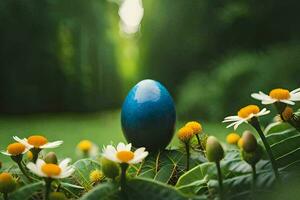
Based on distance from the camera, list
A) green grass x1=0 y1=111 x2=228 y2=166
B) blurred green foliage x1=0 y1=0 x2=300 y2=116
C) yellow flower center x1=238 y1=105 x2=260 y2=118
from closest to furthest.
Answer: yellow flower center x1=238 y1=105 x2=260 y2=118
green grass x1=0 y1=111 x2=228 y2=166
blurred green foliage x1=0 y1=0 x2=300 y2=116

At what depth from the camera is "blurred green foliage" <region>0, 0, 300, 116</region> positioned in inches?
238

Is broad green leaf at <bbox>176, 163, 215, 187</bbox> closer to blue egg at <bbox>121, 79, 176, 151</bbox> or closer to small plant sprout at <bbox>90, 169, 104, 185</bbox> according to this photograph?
small plant sprout at <bbox>90, 169, 104, 185</bbox>

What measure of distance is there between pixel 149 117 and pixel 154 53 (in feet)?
25.1

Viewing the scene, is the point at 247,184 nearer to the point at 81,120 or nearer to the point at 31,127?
the point at 31,127

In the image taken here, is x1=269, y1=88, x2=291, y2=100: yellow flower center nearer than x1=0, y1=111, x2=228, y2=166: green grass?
Yes

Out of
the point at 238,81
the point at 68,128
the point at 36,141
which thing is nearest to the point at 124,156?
the point at 36,141

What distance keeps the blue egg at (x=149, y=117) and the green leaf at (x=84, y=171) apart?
0.15 m

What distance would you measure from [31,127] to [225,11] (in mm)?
2840

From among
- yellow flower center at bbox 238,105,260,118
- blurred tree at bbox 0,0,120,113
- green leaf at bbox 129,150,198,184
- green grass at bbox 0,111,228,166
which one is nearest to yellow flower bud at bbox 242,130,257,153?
yellow flower center at bbox 238,105,260,118

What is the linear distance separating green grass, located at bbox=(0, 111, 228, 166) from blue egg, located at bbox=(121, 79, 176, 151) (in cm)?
306

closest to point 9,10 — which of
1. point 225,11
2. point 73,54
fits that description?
point 73,54

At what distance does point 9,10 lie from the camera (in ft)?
25.6

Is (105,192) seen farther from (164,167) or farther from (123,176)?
A: (164,167)

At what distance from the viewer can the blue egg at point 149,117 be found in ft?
3.59
